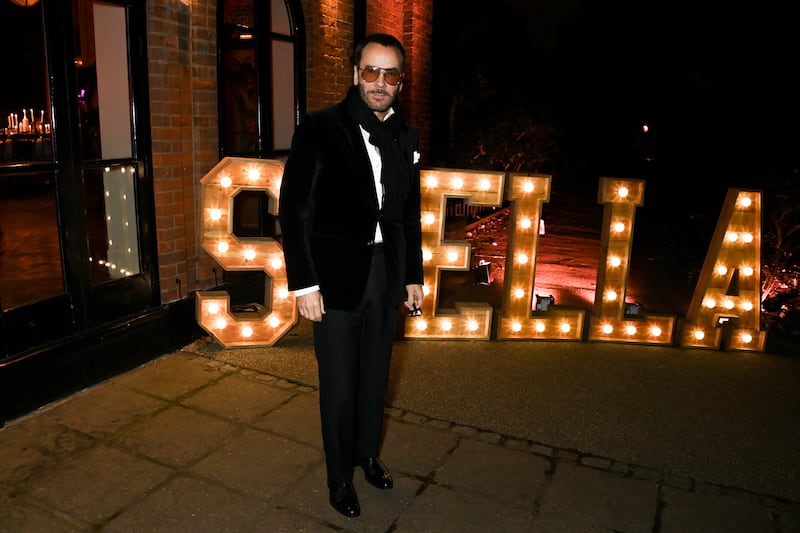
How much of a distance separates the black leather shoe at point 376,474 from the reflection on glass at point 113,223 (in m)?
2.63

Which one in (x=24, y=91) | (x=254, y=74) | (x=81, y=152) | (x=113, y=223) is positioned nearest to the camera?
(x=24, y=91)

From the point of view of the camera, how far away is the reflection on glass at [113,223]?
4844 mm

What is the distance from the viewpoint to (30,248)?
761 cm

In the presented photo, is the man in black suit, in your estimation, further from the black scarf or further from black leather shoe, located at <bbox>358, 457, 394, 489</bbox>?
black leather shoe, located at <bbox>358, 457, 394, 489</bbox>

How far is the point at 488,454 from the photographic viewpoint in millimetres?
3910

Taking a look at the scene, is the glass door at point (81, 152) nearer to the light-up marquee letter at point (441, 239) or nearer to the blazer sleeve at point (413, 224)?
the light-up marquee letter at point (441, 239)

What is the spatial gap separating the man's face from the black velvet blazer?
141mm

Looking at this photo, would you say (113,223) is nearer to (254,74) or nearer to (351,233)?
(254,74)

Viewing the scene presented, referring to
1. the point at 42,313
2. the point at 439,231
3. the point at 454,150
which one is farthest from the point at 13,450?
the point at 454,150

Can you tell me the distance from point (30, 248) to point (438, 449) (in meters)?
6.05

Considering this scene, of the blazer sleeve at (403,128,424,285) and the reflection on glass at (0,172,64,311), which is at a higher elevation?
the blazer sleeve at (403,128,424,285)

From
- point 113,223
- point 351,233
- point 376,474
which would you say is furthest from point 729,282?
point 113,223

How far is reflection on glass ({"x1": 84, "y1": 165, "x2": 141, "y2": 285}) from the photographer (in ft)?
15.9

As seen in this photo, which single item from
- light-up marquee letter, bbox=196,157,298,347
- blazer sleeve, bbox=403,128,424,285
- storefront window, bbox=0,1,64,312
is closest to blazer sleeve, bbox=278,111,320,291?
blazer sleeve, bbox=403,128,424,285
